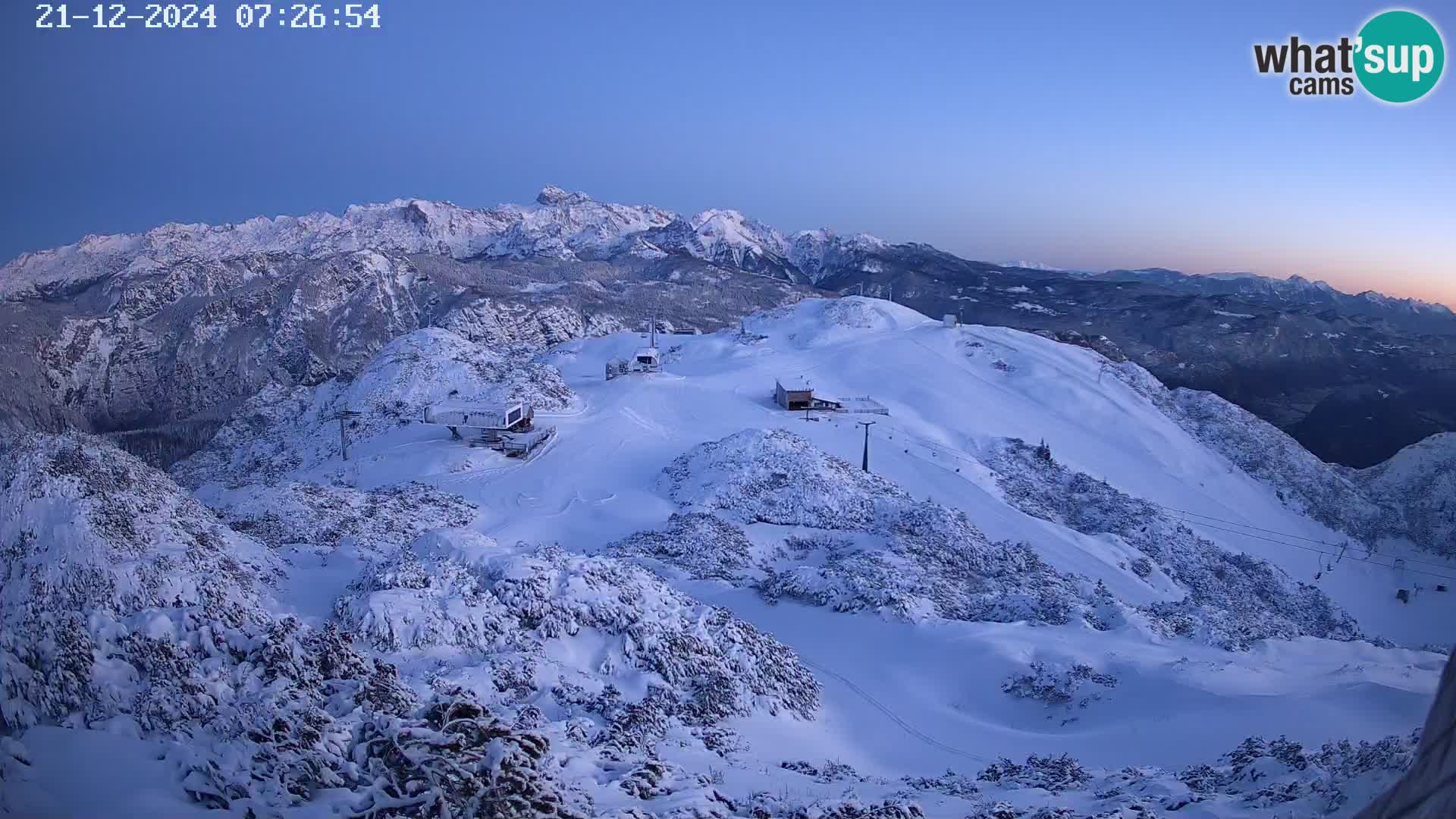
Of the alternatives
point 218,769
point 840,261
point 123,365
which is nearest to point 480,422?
point 218,769

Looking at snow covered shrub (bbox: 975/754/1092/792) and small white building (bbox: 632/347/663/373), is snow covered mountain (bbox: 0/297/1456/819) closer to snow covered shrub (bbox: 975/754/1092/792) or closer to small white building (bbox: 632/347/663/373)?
snow covered shrub (bbox: 975/754/1092/792)

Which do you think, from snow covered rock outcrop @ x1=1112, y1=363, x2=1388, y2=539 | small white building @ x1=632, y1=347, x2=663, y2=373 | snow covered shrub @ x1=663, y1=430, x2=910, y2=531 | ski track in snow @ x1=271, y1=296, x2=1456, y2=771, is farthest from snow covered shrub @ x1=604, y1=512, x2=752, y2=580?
snow covered rock outcrop @ x1=1112, y1=363, x2=1388, y2=539

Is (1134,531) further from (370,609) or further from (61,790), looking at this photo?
(61,790)

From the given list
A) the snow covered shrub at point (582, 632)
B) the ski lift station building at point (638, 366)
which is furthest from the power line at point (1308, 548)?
the ski lift station building at point (638, 366)

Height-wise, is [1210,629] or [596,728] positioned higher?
[596,728]

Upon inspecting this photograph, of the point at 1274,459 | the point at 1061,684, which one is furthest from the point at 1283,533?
the point at 1061,684
